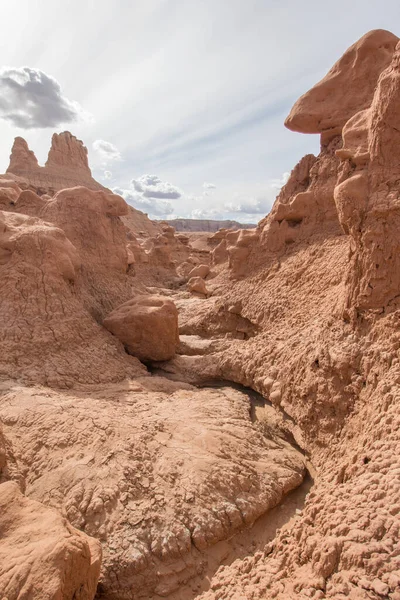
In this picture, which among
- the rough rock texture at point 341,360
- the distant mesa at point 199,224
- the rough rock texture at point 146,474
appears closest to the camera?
the rough rock texture at point 341,360

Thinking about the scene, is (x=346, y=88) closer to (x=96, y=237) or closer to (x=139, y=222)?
(x=96, y=237)

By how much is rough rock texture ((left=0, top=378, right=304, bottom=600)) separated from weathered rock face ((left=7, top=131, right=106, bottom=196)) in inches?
923

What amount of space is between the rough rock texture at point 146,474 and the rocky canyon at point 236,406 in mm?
12

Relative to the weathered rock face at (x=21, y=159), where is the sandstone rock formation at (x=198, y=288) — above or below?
below

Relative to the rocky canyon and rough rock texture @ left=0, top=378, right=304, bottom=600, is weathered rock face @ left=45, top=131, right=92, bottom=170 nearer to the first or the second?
the rocky canyon

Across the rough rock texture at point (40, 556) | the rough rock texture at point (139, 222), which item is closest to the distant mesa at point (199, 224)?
the rough rock texture at point (139, 222)

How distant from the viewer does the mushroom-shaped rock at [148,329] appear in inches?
187

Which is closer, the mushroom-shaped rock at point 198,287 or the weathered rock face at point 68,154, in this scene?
the mushroom-shaped rock at point 198,287

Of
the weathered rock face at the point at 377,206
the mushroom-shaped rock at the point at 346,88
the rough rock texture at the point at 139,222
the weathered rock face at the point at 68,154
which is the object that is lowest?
the weathered rock face at the point at 377,206

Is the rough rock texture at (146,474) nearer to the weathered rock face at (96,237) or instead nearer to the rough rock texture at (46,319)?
the rough rock texture at (46,319)

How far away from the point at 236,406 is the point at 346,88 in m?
4.14

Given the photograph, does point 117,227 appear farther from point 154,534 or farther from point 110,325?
point 154,534

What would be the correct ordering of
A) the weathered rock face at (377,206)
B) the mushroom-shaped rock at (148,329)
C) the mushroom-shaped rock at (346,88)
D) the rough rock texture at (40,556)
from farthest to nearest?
the mushroom-shaped rock at (148,329), the mushroom-shaped rock at (346,88), the weathered rock face at (377,206), the rough rock texture at (40,556)

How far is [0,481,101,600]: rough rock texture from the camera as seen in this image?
1498mm
